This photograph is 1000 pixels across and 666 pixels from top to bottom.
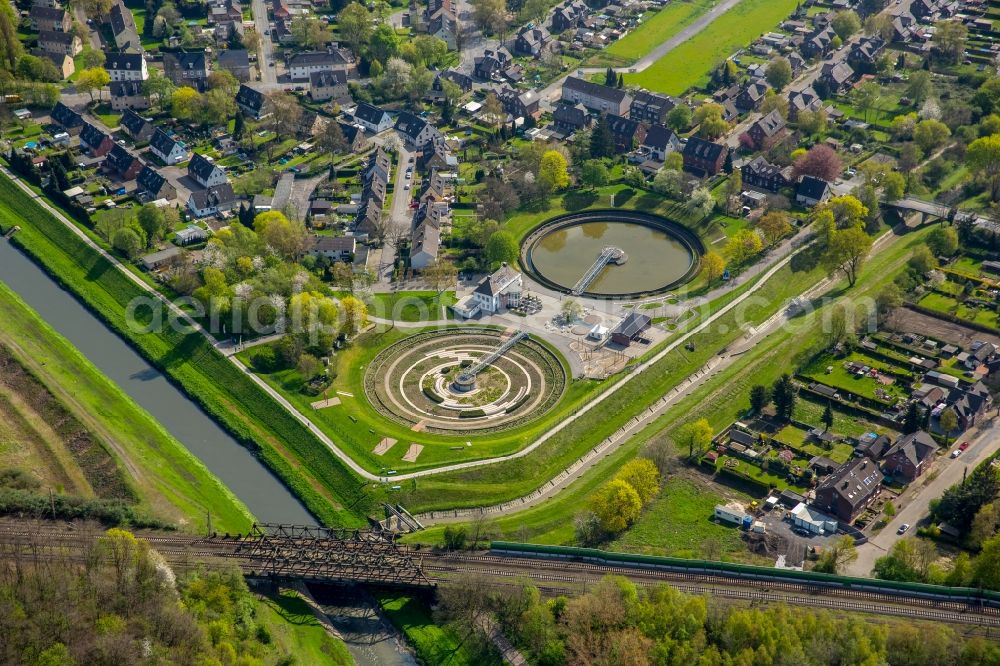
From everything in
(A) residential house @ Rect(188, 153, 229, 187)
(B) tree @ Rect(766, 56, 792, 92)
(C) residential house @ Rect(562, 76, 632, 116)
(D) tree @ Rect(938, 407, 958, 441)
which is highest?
(B) tree @ Rect(766, 56, 792, 92)

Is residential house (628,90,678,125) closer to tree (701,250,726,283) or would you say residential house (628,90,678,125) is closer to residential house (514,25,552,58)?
residential house (514,25,552,58)

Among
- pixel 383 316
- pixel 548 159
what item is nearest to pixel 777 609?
pixel 383 316

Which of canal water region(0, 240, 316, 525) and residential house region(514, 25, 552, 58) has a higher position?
residential house region(514, 25, 552, 58)

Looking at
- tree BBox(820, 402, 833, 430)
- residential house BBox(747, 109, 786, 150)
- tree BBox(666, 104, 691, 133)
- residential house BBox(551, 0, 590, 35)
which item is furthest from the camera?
residential house BBox(551, 0, 590, 35)

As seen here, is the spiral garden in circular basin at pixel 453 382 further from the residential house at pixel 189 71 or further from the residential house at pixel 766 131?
the residential house at pixel 189 71

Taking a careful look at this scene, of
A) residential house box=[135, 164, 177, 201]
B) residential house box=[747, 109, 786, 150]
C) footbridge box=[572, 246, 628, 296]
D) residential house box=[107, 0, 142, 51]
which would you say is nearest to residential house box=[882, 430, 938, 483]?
footbridge box=[572, 246, 628, 296]

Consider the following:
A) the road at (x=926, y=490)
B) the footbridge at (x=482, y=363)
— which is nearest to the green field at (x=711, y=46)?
the footbridge at (x=482, y=363)

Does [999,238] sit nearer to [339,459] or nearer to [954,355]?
[954,355]
